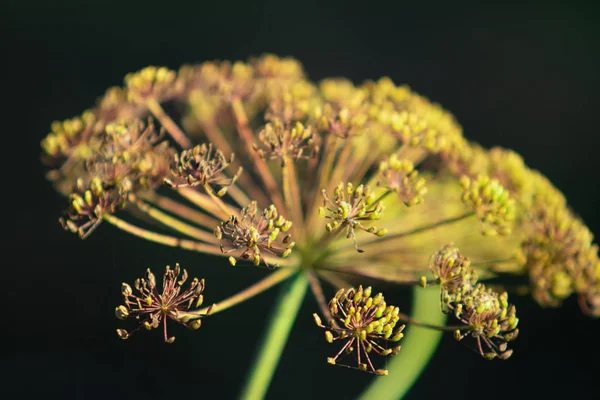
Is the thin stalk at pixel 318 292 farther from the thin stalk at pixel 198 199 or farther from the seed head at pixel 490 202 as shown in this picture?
the seed head at pixel 490 202

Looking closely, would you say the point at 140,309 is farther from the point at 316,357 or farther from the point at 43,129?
the point at 43,129

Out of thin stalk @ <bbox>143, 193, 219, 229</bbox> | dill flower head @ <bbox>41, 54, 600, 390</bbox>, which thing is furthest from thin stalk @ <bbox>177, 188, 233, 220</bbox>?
thin stalk @ <bbox>143, 193, 219, 229</bbox>

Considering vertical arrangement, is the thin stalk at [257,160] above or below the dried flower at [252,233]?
above

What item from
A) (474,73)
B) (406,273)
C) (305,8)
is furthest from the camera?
(305,8)

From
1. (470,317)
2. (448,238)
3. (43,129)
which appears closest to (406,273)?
(448,238)

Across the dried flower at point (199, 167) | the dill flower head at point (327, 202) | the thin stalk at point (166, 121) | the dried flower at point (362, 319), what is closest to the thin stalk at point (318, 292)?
the dill flower head at point (327, 202)

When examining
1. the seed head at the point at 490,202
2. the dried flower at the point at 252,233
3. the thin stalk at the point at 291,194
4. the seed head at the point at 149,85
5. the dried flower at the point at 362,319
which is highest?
the seed head at the point at 149,85

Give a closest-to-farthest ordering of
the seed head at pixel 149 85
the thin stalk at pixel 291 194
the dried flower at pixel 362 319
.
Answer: the dried flower at pixel 362 319 → the thin stalk at pixel 291 194 → the seed head at pixel 149 85
